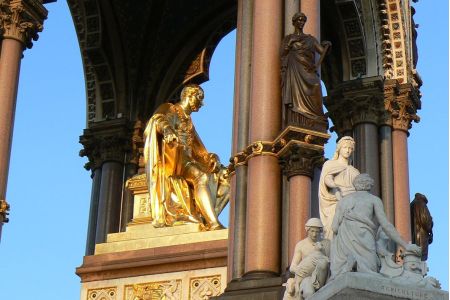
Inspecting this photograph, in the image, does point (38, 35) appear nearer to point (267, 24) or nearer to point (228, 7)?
point (267, 24)

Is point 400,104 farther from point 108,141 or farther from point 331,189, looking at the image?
point 331,189

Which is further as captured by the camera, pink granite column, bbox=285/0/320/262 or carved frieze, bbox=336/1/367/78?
carved frieze, bbox=336/1/367/78

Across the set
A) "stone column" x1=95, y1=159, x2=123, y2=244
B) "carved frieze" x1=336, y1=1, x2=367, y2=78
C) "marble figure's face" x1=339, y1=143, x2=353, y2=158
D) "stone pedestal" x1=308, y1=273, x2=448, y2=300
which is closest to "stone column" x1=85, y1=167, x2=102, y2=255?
"stone column" x1=95, y1=159, x2=123, y2=244

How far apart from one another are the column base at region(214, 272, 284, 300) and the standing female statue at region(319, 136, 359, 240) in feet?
5.36

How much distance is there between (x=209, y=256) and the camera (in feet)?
62.7

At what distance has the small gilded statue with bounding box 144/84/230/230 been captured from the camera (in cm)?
2106

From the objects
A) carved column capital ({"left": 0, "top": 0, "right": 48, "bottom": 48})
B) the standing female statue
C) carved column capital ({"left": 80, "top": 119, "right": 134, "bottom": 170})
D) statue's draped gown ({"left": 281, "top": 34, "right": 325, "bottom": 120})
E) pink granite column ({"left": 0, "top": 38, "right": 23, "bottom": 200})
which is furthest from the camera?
carved column capital ({"left": 80, "top": 119, "right": 134, "bottom": 170})

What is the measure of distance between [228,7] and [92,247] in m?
5.97

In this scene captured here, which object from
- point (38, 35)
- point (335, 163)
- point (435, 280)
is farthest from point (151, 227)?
point (435, 280)

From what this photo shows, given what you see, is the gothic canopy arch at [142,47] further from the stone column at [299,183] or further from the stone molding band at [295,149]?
the stone column at [299,183]

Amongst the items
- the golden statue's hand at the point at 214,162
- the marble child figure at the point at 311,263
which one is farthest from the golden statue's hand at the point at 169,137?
the marble child figure at the point at 311,263

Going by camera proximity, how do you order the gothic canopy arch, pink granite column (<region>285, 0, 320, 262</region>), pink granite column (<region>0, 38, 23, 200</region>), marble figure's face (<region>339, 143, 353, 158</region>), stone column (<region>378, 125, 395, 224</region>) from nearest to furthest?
marble figure's face (<region>339, 143, 353, 158</region>)
pink granite column (<region>285, 0, 320, 262</region>)
pink granite column (<region>0, 38, 23, 200</region>)
stone column (<region>378, 125, 395, 224</region>)
the gothic canopy arch

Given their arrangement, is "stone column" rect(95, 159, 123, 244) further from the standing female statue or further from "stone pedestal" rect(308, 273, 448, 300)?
"stone pedestal" rect(308, 273, 448, 300)

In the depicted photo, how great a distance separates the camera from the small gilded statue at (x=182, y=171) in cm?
2106
